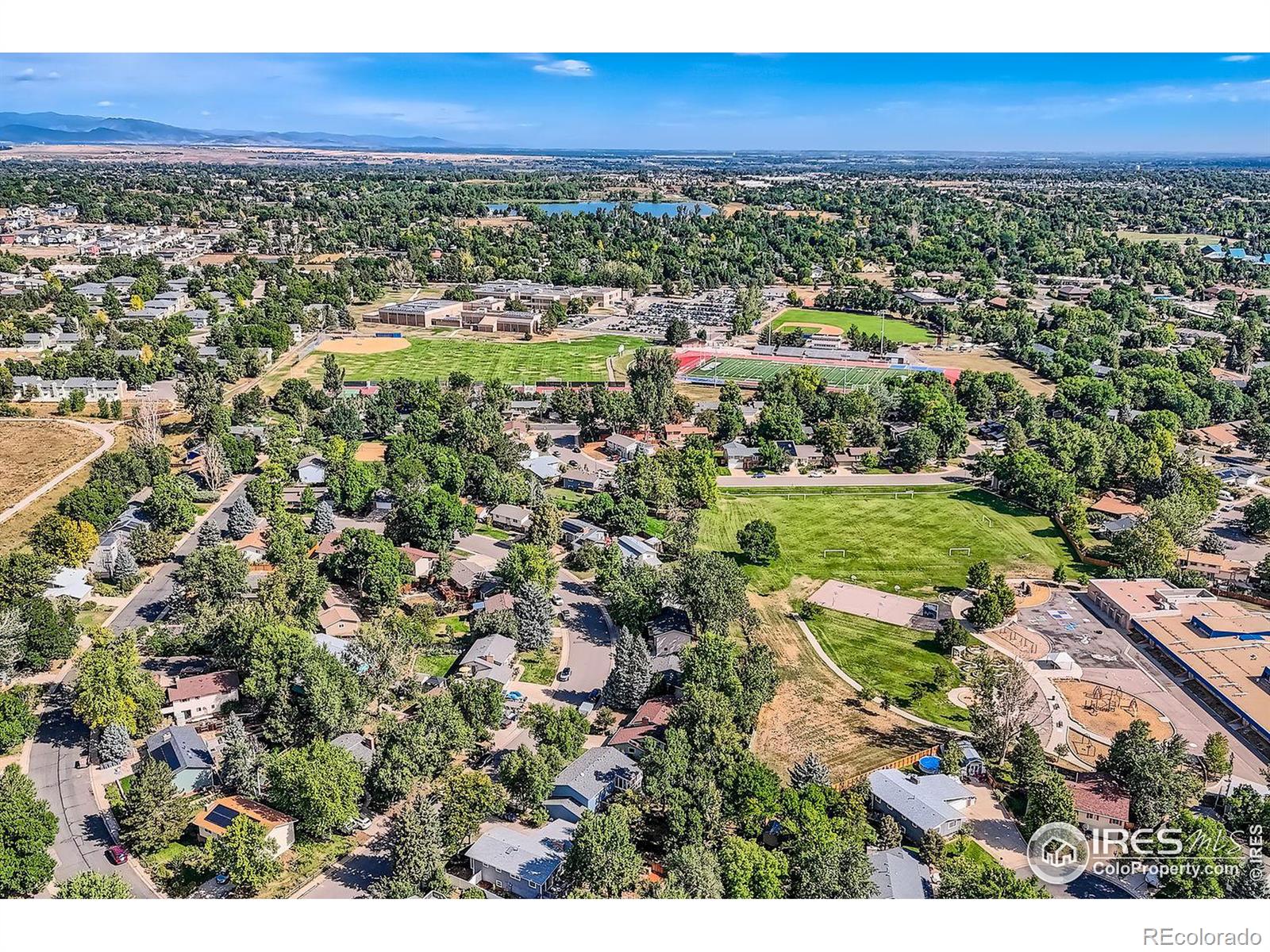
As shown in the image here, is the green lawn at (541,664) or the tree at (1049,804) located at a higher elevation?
the tree at (1049,804)

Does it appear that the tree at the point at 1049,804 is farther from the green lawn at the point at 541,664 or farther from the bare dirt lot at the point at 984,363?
the bare dirt lot at the point at 984,363

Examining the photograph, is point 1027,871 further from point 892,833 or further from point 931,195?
point 931,195

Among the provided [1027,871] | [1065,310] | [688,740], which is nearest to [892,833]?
[1027,871]

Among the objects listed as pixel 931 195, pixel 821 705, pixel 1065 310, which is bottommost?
pixel 821 705

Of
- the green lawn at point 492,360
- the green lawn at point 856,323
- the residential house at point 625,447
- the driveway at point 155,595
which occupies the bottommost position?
the driveway at point 155,595

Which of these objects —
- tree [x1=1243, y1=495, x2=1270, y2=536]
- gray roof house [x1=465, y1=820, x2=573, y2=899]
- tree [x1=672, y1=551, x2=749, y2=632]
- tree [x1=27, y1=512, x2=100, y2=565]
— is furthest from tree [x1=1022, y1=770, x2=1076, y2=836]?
tree [x1=27, y1=512, x2=100, y2=565]

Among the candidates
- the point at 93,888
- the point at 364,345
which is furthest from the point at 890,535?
the point at 364,345

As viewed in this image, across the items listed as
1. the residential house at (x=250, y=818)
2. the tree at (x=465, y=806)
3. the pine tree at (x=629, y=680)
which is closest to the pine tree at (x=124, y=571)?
the residential house at (x=250, y=818)
